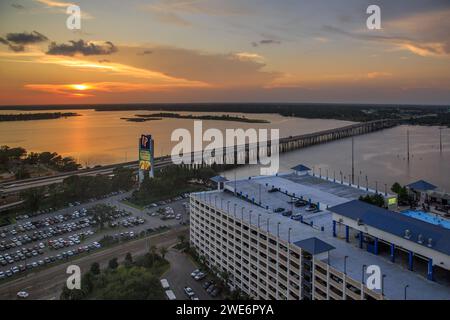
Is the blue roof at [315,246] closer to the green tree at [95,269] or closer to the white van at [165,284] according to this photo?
the white van at [165,284]

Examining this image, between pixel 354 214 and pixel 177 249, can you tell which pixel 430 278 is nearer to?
pixel 354 214

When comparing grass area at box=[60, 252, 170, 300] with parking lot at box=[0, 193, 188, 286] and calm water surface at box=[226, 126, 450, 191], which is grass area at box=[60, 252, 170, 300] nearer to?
parking lot at box=[0, 193, 188, 286]

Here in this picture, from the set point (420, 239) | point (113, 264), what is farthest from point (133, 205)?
point (420, 239)

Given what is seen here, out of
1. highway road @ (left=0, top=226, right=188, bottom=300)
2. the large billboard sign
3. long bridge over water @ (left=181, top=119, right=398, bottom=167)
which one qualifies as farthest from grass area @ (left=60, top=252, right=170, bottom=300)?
long bridge over water @ (left=181, top=119, right=398, bottom=167)

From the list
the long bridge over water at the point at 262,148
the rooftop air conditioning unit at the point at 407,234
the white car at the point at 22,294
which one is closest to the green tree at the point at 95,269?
the white car at the point at 22,294

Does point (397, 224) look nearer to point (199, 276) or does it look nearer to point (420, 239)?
point (420, 239)

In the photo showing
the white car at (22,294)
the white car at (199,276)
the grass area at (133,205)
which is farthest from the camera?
the grass area at (133,205)
